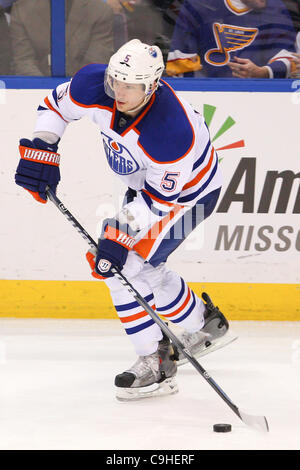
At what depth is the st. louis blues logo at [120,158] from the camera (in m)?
2.87

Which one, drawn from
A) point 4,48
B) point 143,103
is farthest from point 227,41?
point 143,103

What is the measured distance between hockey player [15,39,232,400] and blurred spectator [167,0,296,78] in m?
1.03

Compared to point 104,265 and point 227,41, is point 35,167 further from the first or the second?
point 227,41

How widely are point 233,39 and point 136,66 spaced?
1.49 metres

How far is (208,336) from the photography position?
3348 millimetres

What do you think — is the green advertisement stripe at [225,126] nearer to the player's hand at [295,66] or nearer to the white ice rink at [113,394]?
the player's hand at [295,66]

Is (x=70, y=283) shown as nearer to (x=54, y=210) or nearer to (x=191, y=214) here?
(x=54, y=210)

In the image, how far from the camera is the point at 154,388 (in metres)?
2.98

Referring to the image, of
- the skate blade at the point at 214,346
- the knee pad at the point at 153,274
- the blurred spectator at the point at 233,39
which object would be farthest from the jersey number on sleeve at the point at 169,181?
the blurred spectator at the point at 233,39

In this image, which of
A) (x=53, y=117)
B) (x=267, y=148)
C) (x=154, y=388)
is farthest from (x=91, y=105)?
(x=267, y=148)

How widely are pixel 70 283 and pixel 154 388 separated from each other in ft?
3.78

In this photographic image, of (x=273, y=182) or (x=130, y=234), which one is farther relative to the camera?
(x=273, y=182)

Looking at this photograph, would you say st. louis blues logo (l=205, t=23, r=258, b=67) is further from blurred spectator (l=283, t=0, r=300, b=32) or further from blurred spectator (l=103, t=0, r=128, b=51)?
blurred spectator (l=103, t=0, r=128, b=51)

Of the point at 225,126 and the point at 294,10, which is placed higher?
the point at 294,10
